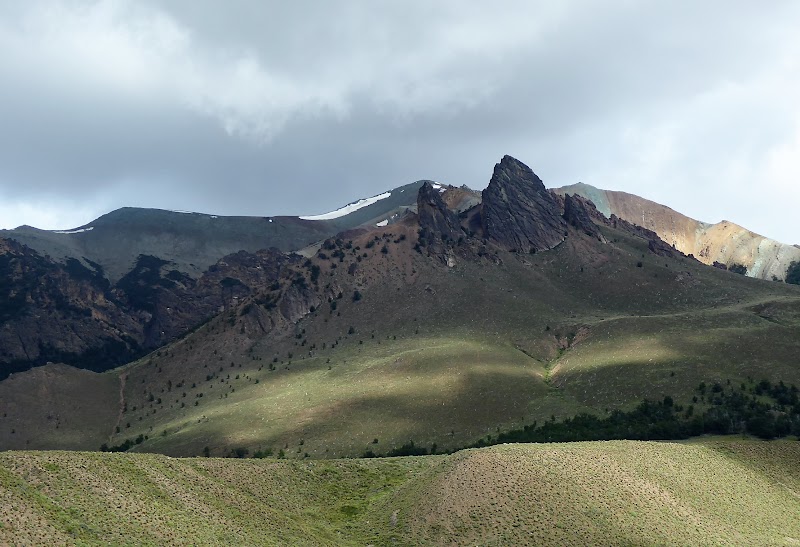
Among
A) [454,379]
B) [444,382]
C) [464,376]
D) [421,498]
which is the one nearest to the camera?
[421,498]

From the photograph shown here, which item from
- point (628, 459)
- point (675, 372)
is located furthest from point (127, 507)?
point (675, 372)

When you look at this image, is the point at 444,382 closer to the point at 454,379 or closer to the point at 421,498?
the point at 454,379

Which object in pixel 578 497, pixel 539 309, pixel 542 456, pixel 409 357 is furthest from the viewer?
pixel 539 309

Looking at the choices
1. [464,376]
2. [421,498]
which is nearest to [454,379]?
[464,376]

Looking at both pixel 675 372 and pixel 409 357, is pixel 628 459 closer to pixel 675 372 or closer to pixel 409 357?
pixel 675 372

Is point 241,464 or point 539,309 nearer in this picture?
point 241,464

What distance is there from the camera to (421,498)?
Result: 82.2 meters

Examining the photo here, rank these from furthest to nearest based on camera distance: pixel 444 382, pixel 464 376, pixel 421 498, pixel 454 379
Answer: pixel 464 376, pixel 454 379, pixel 444 382, pixel 421 498

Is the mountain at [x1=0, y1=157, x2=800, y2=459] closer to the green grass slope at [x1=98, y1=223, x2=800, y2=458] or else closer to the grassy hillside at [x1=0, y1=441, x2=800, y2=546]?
the green grass slope at [x1=98, y1=223, x2=800, y2=458]

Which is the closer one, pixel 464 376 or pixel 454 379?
pixel 454 379

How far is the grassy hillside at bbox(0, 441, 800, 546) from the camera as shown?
61594mm

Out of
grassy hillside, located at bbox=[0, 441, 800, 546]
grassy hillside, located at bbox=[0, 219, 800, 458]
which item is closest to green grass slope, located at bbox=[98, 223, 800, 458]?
grassy hillside, located at bbox=[0, 219, 800, 458]

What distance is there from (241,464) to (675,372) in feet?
280

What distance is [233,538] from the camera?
64875 mm
